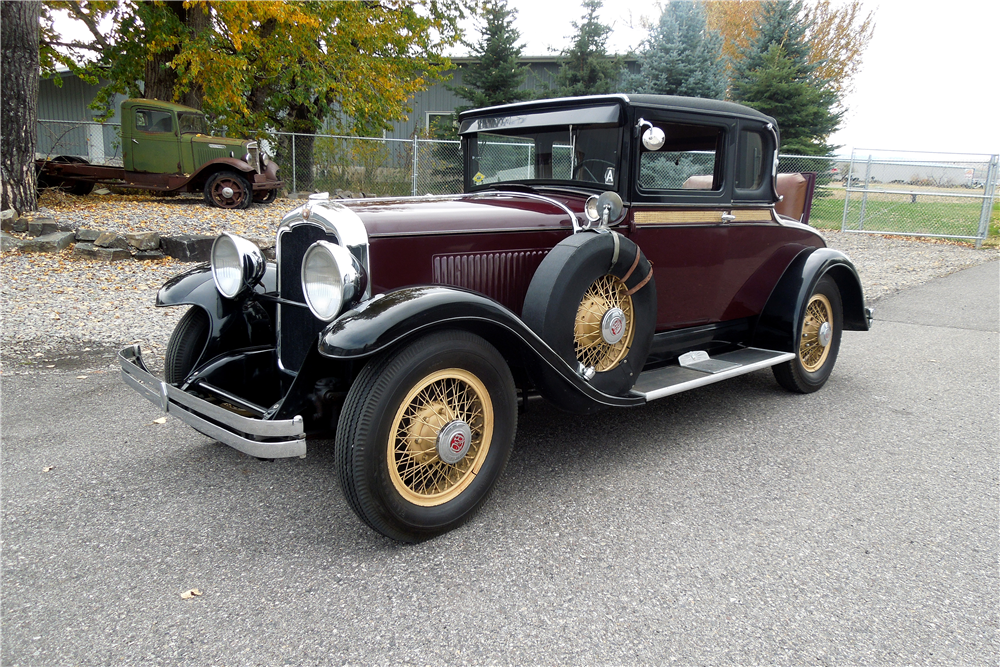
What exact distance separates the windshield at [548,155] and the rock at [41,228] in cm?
670

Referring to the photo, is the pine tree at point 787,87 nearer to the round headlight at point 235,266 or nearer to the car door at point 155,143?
the car door at point 155,143

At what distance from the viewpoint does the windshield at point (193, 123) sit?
40.8 feet

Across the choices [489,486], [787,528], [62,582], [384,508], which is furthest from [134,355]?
[787,528]

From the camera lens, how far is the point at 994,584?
8.10ft

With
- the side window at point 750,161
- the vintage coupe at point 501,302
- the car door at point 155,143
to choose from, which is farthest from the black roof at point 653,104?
the car door at point 155,143

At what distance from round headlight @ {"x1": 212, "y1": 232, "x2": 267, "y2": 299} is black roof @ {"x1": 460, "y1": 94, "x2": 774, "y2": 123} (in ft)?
5.55

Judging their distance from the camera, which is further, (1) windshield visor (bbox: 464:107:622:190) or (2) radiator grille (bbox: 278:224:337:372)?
(1) windshield visor (bbox: 464:107:622:190)

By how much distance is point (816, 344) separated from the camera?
4742 millimetres

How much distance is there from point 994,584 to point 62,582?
3363mm

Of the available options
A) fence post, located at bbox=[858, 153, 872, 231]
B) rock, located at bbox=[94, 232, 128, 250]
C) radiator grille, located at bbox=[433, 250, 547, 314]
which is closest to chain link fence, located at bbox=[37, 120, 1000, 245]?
fence post, located at bbox=[858, 153, 872, 231]

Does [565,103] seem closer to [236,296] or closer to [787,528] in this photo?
[236,296]

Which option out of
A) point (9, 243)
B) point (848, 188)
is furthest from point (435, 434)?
point (848, 188)

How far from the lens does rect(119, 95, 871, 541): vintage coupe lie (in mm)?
2561

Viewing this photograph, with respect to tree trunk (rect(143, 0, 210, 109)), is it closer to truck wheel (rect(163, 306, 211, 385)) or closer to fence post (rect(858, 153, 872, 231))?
truck wheel (rect(163, 306, 211, 385))
